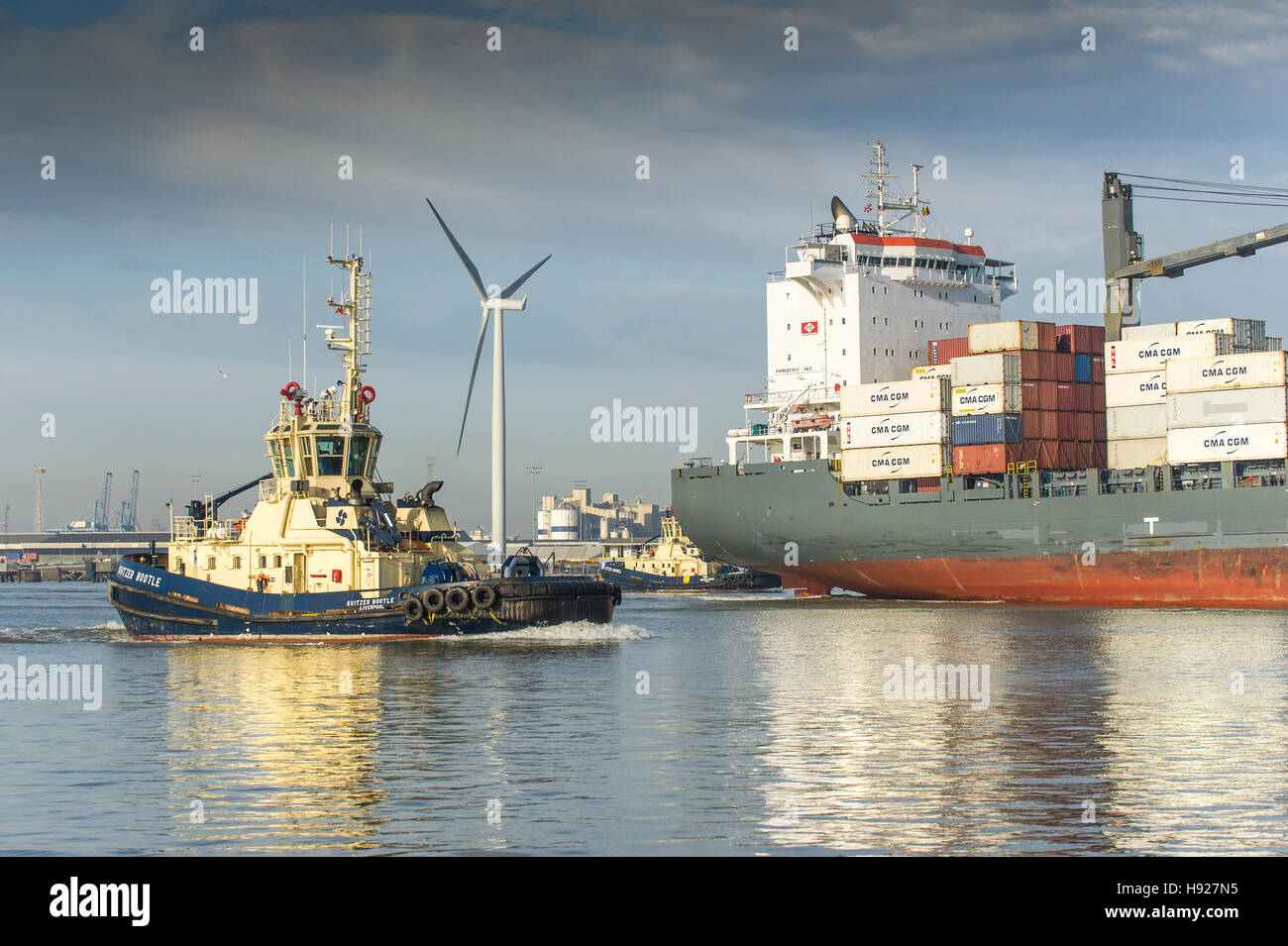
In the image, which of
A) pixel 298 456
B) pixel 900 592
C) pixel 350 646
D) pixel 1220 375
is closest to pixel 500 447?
pixel 298 456

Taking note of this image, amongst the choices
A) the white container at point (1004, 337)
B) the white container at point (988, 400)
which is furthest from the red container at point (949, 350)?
the white container at point (988, 400)

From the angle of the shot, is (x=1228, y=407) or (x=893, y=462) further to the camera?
(x=893, y=462)

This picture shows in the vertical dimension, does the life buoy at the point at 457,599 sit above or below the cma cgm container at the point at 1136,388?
below

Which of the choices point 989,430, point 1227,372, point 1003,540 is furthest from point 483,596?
point 1227,372

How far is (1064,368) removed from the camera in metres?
62.6

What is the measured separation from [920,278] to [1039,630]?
34.2 meters

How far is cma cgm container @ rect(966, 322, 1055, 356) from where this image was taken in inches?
2429

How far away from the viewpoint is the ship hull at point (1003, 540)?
5350 centimetres

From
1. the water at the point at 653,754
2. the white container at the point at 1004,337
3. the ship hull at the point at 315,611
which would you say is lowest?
the water at the point at 653,754

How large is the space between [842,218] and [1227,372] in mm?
29340

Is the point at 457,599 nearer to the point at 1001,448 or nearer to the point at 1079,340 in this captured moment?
the point at 1001,448

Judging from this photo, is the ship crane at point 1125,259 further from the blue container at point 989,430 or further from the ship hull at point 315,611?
the ship hull at point 315,611

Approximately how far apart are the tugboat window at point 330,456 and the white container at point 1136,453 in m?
35.4
